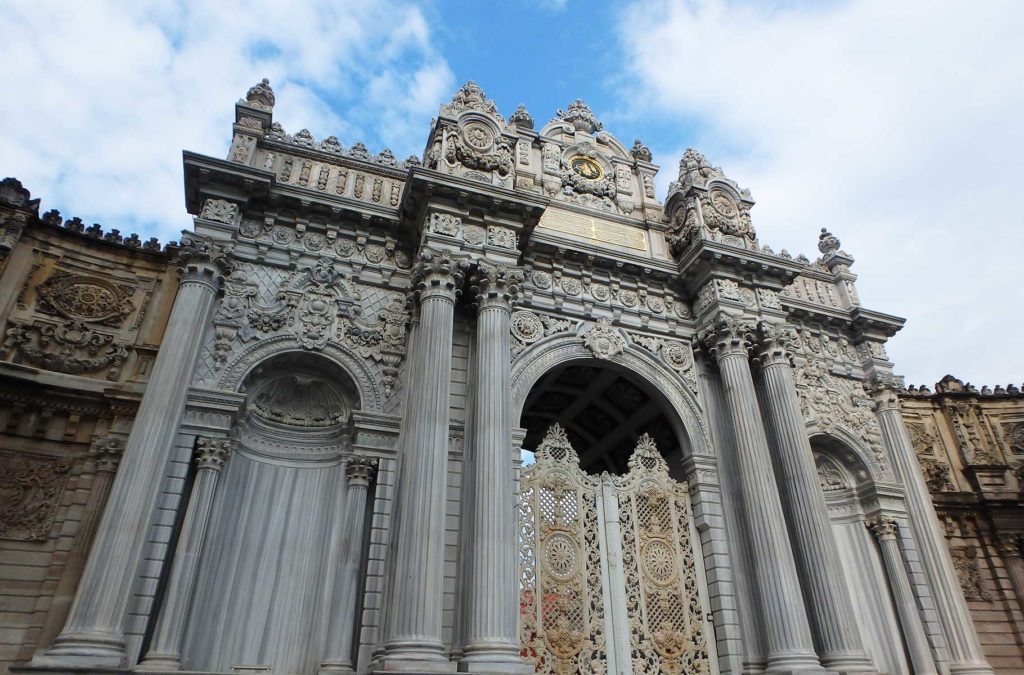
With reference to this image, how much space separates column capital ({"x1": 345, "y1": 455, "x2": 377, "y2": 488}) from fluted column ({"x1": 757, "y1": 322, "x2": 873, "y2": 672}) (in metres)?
7.98

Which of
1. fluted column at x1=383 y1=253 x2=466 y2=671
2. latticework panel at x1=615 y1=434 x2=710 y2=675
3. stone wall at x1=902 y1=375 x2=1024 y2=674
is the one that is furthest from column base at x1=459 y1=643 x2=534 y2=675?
stone wall at x1=902 y1=375 x2=1024 y2=674

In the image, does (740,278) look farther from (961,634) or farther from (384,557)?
(384,557)

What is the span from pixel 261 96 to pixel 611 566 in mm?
11995

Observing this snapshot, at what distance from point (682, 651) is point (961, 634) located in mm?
6763

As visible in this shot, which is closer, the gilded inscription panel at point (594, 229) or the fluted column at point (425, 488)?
the fluted column at point (425, 488)

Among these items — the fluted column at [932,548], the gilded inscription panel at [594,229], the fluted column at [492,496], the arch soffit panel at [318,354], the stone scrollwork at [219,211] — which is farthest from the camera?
the gilded inscription panel at [594,229]

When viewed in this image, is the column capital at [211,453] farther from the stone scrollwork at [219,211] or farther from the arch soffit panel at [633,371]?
the arch soffit panel at [633,371]

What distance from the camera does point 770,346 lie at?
14508 millimetres

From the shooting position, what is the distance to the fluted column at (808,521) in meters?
11.5

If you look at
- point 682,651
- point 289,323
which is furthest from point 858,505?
point 289,323

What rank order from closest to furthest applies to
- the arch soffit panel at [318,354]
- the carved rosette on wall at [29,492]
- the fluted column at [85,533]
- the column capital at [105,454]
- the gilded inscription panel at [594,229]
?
the fluted column at [85,533], the carved rosette on wall at [29,492], the arch soffit panel at [318,354], the column capital at [105,454], the gilded inscription panel at [594,229]

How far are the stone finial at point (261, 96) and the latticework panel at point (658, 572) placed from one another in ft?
34.9

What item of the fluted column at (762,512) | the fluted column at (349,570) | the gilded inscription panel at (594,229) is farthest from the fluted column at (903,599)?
the fluted column at (349,570)

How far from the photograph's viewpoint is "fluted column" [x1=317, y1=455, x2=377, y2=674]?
9.87m
